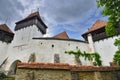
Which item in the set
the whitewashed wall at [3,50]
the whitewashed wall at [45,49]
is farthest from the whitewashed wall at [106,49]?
the whitewashed wall at [3,50]

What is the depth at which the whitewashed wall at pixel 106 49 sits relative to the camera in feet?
86.3

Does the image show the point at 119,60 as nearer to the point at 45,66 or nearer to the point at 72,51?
the point at 45,66

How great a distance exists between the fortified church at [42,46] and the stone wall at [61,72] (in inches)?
720

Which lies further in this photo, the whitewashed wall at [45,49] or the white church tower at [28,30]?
the white church tower at [28,30]

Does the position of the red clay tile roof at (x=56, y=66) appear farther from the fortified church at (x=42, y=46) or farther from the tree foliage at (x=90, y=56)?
the tree foliage at (x=90, y=56)

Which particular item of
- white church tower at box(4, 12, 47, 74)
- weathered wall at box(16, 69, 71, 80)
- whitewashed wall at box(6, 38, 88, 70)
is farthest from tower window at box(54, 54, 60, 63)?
weathered wall at box(16, 69, 71, 80)

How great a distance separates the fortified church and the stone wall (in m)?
18.3

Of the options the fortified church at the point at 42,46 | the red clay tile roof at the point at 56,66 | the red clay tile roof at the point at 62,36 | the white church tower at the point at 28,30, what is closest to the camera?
the red clay tile roof at the point at 56,66

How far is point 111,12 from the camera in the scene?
10875 mm

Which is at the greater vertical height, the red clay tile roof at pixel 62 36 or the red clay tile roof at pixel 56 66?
the red clay tile roof at pixel 62 36

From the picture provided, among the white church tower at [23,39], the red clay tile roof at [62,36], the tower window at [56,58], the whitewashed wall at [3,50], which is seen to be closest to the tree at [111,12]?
the tower window at [56,58]

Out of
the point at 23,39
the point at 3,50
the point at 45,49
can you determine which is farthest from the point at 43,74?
the point at 3,50

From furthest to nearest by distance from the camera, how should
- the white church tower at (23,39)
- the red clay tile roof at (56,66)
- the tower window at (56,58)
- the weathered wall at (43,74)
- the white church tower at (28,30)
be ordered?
the white church tower at (28,30)
the white church tower at (23,39)
the tower window at (56,58)
the red clay tile roof at (56,66)
the weathered wall at (43,74)

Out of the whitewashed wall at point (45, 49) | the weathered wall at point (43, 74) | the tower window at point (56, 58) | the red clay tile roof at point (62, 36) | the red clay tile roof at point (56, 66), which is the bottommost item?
the weathered wall at point (43, 74)
